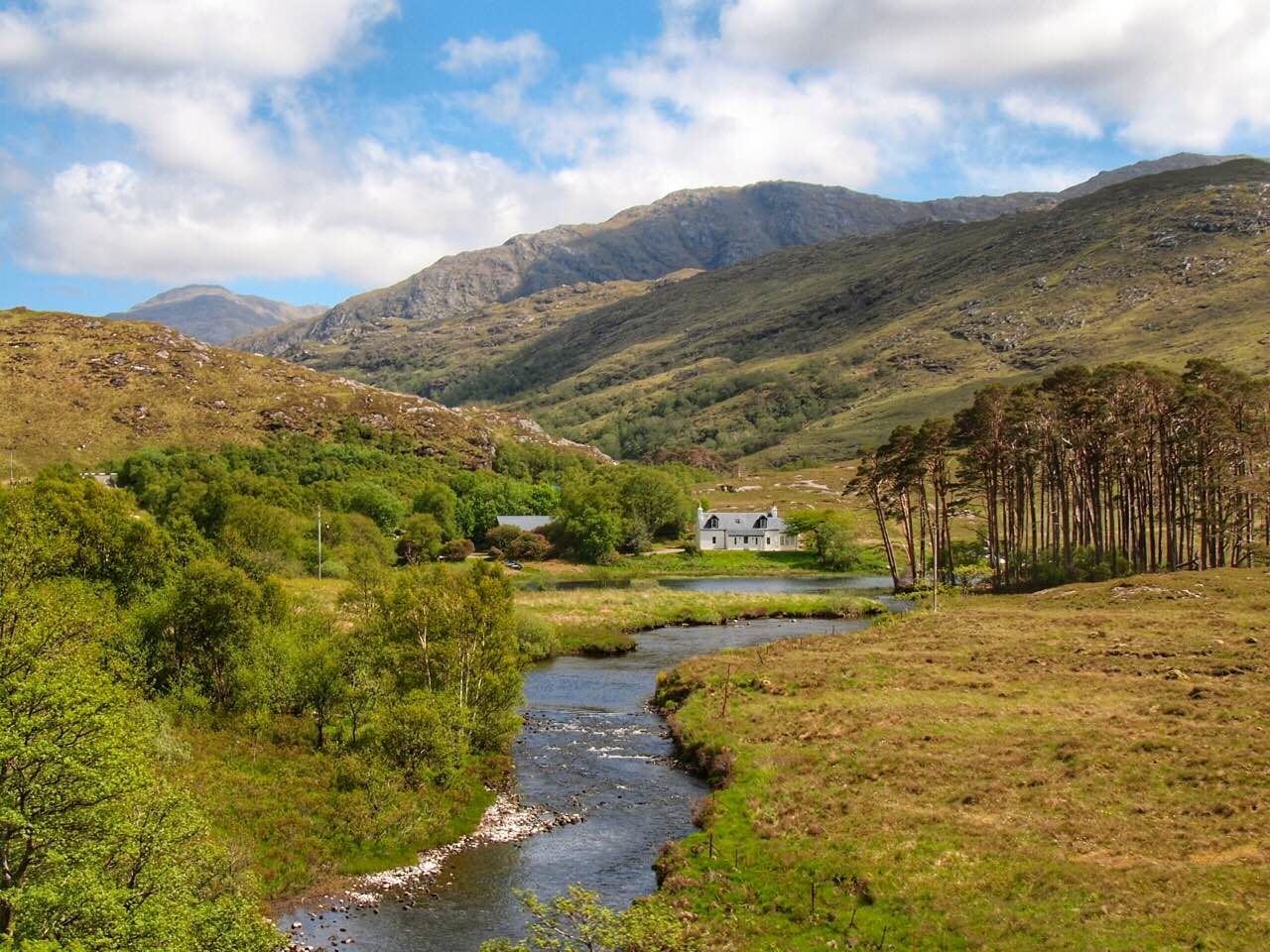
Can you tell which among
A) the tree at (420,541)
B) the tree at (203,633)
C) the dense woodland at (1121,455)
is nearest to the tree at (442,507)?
the tree at (420,541)

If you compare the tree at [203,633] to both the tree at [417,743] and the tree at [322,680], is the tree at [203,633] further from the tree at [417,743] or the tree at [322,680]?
the tree at [417,743]

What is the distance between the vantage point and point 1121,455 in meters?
88.8

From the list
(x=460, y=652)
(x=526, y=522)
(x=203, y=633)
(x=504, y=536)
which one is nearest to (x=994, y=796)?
(x=460, y=652)

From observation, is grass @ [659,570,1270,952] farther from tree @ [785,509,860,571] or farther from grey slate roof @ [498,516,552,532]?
grey slate roof @ [498,516,552,532]

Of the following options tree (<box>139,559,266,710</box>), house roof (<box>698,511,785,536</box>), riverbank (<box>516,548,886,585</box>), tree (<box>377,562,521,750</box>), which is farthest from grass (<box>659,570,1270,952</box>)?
house roof (<box>698,511,785,536</box>)

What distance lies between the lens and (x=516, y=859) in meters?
36.7

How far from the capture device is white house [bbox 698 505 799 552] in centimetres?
17388

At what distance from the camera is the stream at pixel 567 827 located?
102 ft

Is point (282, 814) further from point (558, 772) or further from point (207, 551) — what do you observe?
point (207, 551)

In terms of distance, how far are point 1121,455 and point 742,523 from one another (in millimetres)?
91590

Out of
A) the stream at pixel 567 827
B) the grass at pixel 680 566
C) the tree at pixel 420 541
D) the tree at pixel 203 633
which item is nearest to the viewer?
the stream at pixel 567 827

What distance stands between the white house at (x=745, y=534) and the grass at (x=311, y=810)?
130 m

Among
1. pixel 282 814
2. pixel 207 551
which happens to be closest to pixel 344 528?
pixel 207 551

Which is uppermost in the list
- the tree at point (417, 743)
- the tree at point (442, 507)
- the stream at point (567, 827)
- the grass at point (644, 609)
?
the tree at point (442, 507)
